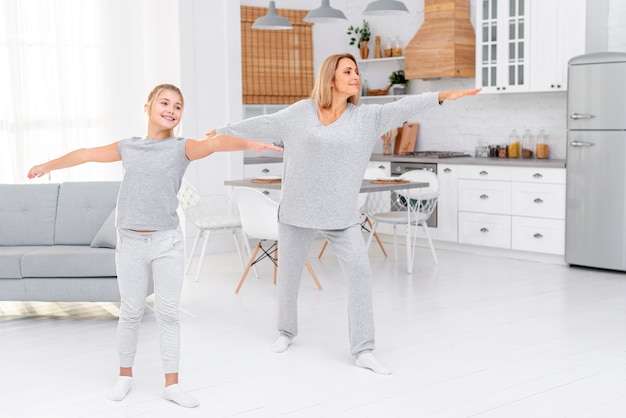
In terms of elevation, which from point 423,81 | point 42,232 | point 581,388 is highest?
point 423,81

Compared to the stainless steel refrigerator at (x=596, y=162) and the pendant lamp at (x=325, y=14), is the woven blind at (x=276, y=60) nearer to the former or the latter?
the pendant lamp at (x=325, y=14)

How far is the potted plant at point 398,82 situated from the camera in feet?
28.2

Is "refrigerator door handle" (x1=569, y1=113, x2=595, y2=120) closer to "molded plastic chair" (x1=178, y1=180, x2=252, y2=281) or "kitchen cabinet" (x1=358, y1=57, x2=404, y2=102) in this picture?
"kitchen cabinet" (x1=358, y1=57, x2=404, y2=102)

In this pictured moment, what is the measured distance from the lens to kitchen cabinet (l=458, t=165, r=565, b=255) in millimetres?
6805

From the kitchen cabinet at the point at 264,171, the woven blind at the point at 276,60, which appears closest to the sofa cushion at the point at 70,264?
the kitchen cabinet at the point at 264,171

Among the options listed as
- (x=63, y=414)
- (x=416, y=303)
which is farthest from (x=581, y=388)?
(x=63, y=414)

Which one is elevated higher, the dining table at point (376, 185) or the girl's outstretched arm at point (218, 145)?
the girl's outstretched arm at point (218, 145)

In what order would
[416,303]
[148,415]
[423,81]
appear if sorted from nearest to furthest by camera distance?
[148,415] → [416,303] → [423,81]

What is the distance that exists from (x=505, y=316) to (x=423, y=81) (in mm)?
4060

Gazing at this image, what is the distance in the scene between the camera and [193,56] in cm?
737

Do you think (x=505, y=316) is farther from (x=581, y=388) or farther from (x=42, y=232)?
(x=42, y=232)

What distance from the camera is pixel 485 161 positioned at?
7312 millimetres

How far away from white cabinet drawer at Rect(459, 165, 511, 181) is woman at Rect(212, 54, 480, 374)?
3394mm

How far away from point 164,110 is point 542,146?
471 cm
